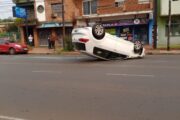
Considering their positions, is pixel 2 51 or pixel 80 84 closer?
pixel 80 84

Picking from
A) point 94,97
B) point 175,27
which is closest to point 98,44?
point 94,97

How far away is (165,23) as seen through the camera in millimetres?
30047

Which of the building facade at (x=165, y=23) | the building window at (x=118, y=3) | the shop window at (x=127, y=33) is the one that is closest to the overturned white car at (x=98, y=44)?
the building facade at (x=165, y=23)

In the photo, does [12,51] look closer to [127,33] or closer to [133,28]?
[127,33]

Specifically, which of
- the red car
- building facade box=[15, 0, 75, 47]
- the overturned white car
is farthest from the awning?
the overturned white car

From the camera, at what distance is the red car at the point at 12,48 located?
30.6m

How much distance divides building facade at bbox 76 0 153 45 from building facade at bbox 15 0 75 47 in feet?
6.71

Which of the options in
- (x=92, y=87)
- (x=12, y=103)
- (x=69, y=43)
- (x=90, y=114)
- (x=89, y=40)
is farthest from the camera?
(x=69, y=43)

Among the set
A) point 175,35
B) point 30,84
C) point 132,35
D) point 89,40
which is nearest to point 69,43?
point 132,35

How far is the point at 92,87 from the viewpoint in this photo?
9266 mm

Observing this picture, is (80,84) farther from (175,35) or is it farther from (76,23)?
(76,23)

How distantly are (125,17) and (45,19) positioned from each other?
10710 millimetres

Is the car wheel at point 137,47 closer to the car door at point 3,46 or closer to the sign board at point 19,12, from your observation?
the car door at point 3,46

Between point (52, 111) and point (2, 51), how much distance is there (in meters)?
Answer: 26.2
